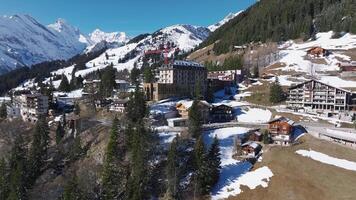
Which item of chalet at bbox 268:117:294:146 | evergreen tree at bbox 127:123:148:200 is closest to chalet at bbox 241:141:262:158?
chalet at bbox 268:117:294:146

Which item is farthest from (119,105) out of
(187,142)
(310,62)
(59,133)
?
(310,62)

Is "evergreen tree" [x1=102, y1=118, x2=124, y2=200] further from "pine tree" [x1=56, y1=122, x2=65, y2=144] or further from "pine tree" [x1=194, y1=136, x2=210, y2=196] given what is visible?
"pine tree" [x1=56, y1=122, x2=65, y2=144]

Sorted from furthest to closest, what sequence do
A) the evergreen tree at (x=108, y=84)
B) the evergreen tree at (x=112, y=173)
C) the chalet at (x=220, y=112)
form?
the evergreen tree at (x=108, y=84) → the chalet at (x=220, y=112) → the evergreen tree at (x=112, y=173)

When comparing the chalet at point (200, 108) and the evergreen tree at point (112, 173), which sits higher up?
the chalet at point (200, 108)

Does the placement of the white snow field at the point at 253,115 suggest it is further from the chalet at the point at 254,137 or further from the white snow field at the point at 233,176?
the white snow field at the point at 233,176

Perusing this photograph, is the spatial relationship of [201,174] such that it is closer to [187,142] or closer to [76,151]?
[187,142]

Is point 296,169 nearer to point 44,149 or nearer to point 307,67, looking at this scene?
point 44,149

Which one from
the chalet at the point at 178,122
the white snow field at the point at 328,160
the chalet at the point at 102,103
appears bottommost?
the white snow field at the point at 328,160

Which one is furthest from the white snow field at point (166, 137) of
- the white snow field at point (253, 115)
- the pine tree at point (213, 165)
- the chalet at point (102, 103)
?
the chalet at point (102, 103)
